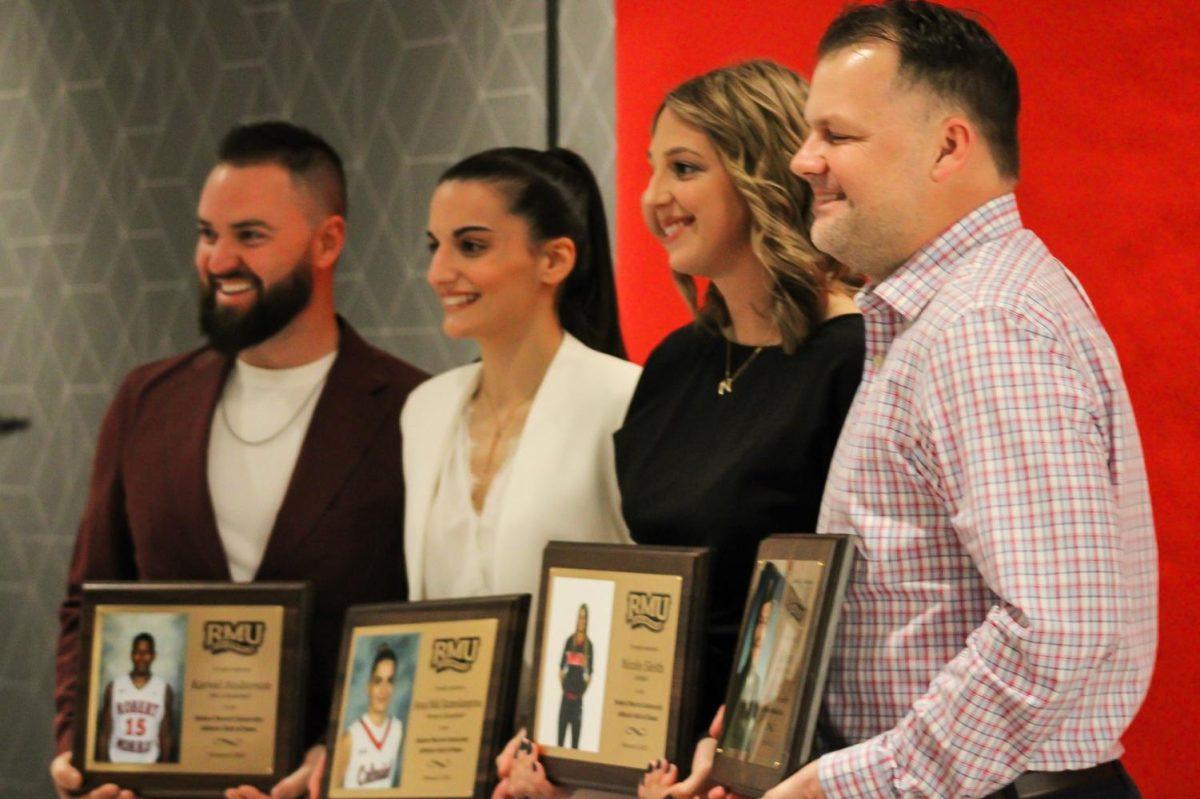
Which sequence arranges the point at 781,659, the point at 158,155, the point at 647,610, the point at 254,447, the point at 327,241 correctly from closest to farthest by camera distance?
the point at 781,659
the point at 647,610
the point at 254,447
the point at 327,241
the point at 158,155

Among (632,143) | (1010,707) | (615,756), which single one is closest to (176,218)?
(632,143)

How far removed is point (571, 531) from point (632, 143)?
1.13 metres

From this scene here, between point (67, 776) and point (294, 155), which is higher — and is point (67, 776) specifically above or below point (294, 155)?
below

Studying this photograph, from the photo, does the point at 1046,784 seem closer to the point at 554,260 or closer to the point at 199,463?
the point at 554,260

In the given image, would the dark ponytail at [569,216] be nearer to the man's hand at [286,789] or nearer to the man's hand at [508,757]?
the man's hand at [508,757]

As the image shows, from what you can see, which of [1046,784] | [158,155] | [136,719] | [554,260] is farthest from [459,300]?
[158,155]

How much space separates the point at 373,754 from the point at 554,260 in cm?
99

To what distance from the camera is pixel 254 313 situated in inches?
133

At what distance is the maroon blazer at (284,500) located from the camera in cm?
323

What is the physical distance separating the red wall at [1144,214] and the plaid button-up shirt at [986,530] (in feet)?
2.89

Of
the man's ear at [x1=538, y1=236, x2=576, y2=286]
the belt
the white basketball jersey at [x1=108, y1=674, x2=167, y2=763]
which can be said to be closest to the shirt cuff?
the belt

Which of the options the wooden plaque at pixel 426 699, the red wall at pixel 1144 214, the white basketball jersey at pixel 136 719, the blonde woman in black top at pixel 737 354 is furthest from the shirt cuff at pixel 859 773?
the white basketball jersey at pixel 136 719

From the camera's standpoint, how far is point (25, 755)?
5094 millimetres

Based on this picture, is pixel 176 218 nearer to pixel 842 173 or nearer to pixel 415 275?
pixel 415 275
